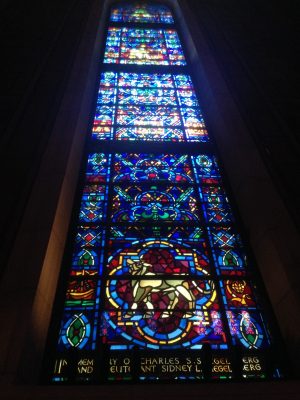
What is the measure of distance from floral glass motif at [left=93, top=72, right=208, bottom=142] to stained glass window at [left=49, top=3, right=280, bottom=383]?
0.03 metres

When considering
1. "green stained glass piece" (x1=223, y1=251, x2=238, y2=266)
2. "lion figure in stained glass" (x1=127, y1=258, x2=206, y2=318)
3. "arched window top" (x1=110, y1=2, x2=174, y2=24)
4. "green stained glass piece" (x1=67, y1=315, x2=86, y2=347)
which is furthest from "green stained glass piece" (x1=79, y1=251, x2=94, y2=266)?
"arched window top" (x1=110, y1=2, x2=174, y2=24)

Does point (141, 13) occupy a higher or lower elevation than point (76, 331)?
higher

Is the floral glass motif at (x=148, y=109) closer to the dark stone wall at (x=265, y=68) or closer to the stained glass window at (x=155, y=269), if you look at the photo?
the stained glass window at (x=155, y=269)

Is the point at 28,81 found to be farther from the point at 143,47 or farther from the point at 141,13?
the point at 141,13

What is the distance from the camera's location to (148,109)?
5.07 meters

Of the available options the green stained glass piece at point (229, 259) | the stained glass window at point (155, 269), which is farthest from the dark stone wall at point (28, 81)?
the green stained glass piece at point (229, 259)

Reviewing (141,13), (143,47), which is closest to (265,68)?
(143,47)

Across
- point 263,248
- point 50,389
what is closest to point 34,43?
point 263,248

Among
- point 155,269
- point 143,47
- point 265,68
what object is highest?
point 143,47

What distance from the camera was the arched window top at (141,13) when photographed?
772cm

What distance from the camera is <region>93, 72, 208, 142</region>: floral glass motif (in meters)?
4.62

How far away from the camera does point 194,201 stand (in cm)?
372

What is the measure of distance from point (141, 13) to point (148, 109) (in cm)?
411

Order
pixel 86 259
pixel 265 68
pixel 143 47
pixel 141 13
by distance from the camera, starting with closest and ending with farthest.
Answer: pixel 86 259
pixel 265 68
pixel 143 47
pixel 141 13
